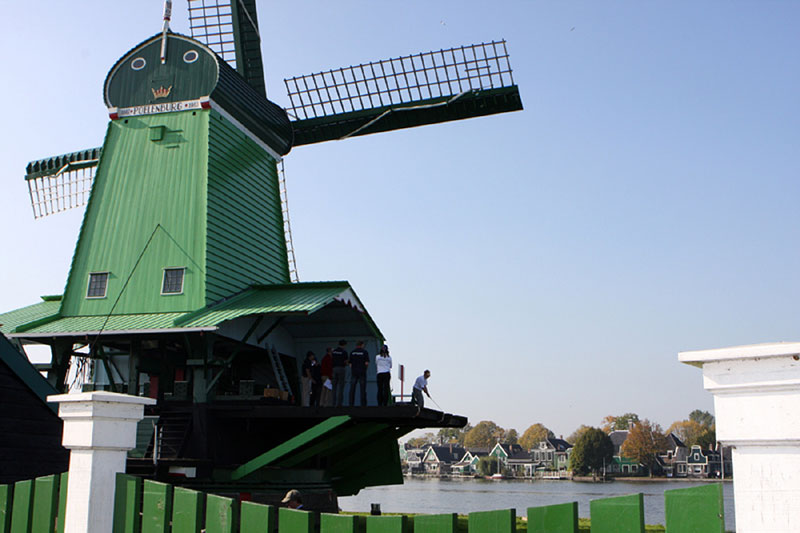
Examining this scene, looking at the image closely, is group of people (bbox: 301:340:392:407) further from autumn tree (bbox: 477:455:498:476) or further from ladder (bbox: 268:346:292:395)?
autumn tree (bbox: 477:455:498:476)

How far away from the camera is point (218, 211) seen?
822 inches

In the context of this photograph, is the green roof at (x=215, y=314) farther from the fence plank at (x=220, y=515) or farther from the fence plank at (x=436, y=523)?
the fence plank at (x=436, y=523)

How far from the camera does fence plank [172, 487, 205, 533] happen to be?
4.36m

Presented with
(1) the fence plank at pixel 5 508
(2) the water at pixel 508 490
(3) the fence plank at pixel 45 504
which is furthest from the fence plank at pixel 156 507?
(2) the water at pixel 508 490

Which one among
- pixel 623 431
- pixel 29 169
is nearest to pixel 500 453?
pixel 623 431

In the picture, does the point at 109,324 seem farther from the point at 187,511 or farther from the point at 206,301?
the point at 187,511

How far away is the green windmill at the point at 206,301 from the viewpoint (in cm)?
1789

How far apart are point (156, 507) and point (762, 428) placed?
134 inches

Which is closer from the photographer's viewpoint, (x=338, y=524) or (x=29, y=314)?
(x=338, y=524)

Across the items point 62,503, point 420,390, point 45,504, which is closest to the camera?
point 62,503

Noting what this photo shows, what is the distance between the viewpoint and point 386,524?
142 inches

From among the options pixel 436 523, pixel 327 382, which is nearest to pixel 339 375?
pixel 327 382

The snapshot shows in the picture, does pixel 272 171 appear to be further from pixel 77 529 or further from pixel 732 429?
pixel 732 429

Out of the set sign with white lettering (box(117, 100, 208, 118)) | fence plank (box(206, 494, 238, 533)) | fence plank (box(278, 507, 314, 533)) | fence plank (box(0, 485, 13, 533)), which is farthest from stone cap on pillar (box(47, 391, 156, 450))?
sign with white lettering (box(117, 100, 208, 118))
